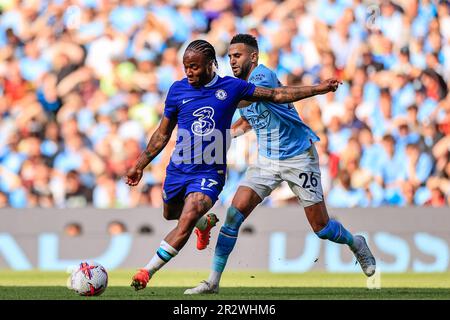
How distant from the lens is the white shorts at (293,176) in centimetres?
1112

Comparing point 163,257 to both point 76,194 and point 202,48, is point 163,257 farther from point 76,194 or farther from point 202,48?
point 76,194

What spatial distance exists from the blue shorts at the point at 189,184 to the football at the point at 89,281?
103 centimetres

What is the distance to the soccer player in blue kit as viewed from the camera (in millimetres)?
10125

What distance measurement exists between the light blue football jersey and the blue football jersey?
0.86 metres

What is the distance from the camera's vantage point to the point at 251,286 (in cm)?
1229


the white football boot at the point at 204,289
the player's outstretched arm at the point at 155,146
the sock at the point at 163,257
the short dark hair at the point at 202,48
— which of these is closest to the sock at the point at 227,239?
the white football boot at the point at 204,289

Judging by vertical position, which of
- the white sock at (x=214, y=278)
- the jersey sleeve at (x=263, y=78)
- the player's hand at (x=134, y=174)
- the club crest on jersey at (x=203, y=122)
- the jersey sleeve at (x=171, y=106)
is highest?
the jersey sleeve at (x=263, y=78)

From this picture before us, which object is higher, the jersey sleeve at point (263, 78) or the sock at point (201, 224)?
the jersey sleeve at point (263, 78)

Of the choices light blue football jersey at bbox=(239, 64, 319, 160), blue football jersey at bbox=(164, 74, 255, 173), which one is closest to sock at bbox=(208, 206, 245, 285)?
blue football jersey at bbox=(164, 74, 255, 173)

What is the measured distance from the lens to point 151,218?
15648mm

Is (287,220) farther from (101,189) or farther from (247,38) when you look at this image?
(247,38)

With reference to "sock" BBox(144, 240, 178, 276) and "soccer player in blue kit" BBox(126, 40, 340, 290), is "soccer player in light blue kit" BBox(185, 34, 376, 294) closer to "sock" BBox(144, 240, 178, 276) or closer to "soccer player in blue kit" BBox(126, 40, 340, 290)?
"soccer player in blue kit" BBox(126, 40, 340, 290)

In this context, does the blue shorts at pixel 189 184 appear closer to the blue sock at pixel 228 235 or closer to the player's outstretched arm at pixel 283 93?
the blue sock at pixel 228 235
